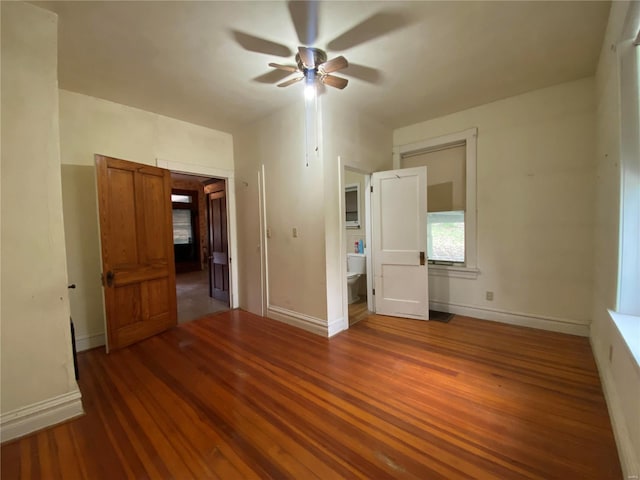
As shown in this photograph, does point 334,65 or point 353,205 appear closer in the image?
point 334,65

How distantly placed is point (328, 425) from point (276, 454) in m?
0.38

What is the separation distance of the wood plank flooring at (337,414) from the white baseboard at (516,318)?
162mm

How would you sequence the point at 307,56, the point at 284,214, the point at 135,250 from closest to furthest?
the point at 307,56, the point at 135,250, the point at 284,214

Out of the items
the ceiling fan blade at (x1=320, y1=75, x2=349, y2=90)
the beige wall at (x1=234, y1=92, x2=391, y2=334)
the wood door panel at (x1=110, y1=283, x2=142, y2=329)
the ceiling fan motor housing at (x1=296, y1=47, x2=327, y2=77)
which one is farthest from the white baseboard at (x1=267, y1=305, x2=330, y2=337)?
the ceiling fan motor housing at (x1=296, y1=47, x2=327, y2=77)

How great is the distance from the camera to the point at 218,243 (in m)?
4.75

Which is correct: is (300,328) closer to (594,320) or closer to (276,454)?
(276,454)

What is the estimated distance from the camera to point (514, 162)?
→ 10.9 ft

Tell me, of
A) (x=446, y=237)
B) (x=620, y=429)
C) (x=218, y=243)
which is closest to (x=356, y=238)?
(x=446, y=237)

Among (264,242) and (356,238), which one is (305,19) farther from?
(356,238)

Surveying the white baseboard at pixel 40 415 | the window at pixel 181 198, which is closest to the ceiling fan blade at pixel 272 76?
the white baseboard at pixel 40 415

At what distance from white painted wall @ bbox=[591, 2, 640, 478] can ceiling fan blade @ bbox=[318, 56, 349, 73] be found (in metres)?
1.65

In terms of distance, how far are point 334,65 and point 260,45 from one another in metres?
0.66

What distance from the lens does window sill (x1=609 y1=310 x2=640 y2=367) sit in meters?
1.36

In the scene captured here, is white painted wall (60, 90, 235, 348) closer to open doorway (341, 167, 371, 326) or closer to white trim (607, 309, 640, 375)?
open doorway (341, 167, 371, 326)
